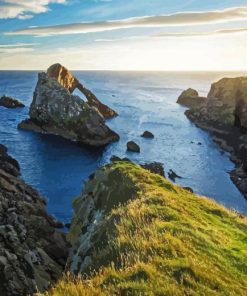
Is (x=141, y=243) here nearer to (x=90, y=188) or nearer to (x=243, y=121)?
(x=90, y=188)

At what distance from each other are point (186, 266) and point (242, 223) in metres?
10.5

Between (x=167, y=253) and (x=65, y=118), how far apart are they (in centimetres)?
9423

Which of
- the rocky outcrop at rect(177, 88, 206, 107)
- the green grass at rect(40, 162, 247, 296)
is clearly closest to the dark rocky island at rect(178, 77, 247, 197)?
the rocky outcrop at rect(177, 88, 206, 107)

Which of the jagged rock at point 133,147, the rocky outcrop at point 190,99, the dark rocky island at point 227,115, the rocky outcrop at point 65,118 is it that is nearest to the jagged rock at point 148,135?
the rocky outcrop at point 65,118

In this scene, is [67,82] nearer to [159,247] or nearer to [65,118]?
[65,118]

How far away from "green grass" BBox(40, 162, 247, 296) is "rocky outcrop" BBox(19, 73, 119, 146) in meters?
77.6

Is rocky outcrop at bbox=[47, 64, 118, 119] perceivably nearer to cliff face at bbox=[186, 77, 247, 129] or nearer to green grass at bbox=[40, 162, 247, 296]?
cliff face at bbox=[186, 77, 247, 129]

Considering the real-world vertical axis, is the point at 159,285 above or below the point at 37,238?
above

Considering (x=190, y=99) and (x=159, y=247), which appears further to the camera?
(x=190, y=99)

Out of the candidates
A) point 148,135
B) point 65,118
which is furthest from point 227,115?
point 65,118

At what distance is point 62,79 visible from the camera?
140000mm

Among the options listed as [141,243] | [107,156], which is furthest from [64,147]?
[141,243]

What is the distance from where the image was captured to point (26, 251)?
93.7 feet

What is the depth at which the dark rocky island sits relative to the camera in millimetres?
102200
